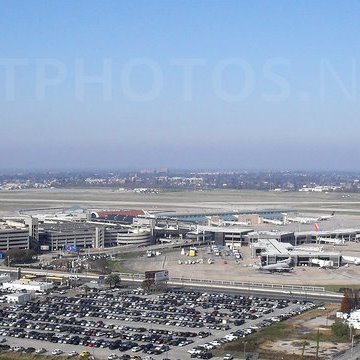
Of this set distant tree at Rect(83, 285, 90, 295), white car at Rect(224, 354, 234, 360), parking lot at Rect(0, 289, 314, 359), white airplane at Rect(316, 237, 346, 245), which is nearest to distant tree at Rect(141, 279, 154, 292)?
parking lot at Rect(0, 289, 314, 359)

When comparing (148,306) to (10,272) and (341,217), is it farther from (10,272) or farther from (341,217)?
(341,217)

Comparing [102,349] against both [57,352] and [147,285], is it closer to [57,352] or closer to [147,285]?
[57,352]

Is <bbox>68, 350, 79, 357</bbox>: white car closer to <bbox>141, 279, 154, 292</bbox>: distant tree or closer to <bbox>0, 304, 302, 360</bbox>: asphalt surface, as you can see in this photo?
<bbox>0, 304, 302, 360</bbox>: asphalt surface

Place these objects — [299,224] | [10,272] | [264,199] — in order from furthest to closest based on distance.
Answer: [264,199] → [299,224] → [10,272]

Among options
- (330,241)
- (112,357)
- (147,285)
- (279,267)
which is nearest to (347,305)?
(147,285)

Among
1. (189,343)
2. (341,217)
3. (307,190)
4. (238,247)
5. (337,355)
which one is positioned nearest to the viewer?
(337,355)

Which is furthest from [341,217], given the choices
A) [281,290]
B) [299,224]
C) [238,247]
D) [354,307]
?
[354,307]

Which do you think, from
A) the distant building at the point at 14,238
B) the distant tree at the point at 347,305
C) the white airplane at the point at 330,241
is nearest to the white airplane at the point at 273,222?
the white airplane at the point at 330,241

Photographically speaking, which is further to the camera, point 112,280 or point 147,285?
point 112,280
